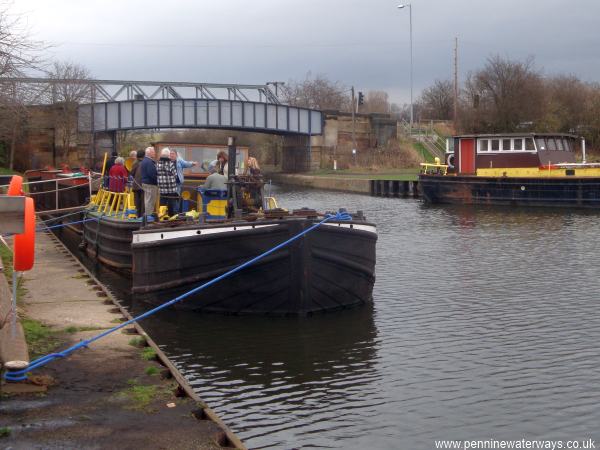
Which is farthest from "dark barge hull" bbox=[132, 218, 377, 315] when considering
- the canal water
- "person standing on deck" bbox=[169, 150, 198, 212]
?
"person standing on deck" bbox=[169, 150, 198, 212]

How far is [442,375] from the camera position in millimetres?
10211

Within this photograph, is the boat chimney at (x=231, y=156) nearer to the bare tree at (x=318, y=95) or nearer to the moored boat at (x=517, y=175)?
the moored boat at (x=517, y=175)

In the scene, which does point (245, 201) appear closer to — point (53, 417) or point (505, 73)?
point (53, 417)

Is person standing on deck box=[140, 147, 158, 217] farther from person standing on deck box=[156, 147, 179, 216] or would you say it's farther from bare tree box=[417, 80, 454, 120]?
bare tree box=[417, 80, 454, 120]

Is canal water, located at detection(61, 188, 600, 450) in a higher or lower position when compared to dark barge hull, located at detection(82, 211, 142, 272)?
lower

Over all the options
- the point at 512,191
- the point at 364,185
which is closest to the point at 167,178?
the point at 512,191

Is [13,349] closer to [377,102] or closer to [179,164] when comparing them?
[179,164]

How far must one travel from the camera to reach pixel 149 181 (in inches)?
614

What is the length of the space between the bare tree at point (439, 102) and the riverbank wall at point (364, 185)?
31.3 m

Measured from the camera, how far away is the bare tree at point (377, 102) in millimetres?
118900

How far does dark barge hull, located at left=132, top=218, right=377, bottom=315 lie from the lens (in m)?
12.4

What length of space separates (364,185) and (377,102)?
74150mm

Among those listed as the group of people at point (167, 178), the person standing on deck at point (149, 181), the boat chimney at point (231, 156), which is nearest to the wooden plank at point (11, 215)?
the boat chimney at point (231, 156)

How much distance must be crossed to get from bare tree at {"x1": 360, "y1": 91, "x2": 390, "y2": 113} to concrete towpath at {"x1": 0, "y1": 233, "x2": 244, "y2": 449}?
108974mm
